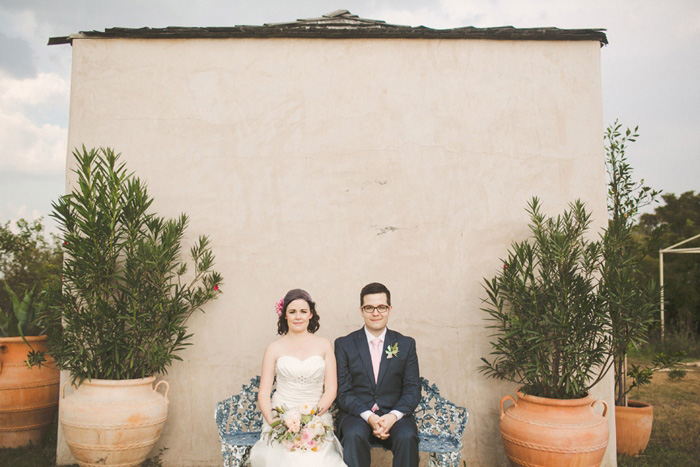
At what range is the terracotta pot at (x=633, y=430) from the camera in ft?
16.9

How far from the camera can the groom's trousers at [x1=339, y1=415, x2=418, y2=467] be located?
3523 mm

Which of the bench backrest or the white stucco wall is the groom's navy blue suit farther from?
the white stucco wall

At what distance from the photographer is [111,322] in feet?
14.2

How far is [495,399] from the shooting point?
4.77 m

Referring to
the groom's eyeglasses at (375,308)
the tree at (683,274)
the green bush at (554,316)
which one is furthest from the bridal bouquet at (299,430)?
the tree at (683,274)

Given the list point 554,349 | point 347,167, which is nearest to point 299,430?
point 554,349

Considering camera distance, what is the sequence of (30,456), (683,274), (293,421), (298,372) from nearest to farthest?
(293,421)
(298,372)
(30,456)
(683,274)

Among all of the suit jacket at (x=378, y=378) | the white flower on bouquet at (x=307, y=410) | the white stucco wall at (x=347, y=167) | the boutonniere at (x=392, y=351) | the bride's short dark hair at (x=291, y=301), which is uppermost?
the white stucco wall at (x=347, y=167)

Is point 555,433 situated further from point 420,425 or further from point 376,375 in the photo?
point 376,375

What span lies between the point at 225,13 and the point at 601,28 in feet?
15.4

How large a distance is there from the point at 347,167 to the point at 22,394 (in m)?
4.09

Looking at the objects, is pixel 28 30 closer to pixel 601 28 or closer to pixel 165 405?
pixel 165 405

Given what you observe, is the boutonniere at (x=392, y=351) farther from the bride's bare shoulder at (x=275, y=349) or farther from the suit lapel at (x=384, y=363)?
the bride's bare shoulder at (x=275, y=349)

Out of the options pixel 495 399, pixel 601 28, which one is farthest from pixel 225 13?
pixel 495 399
